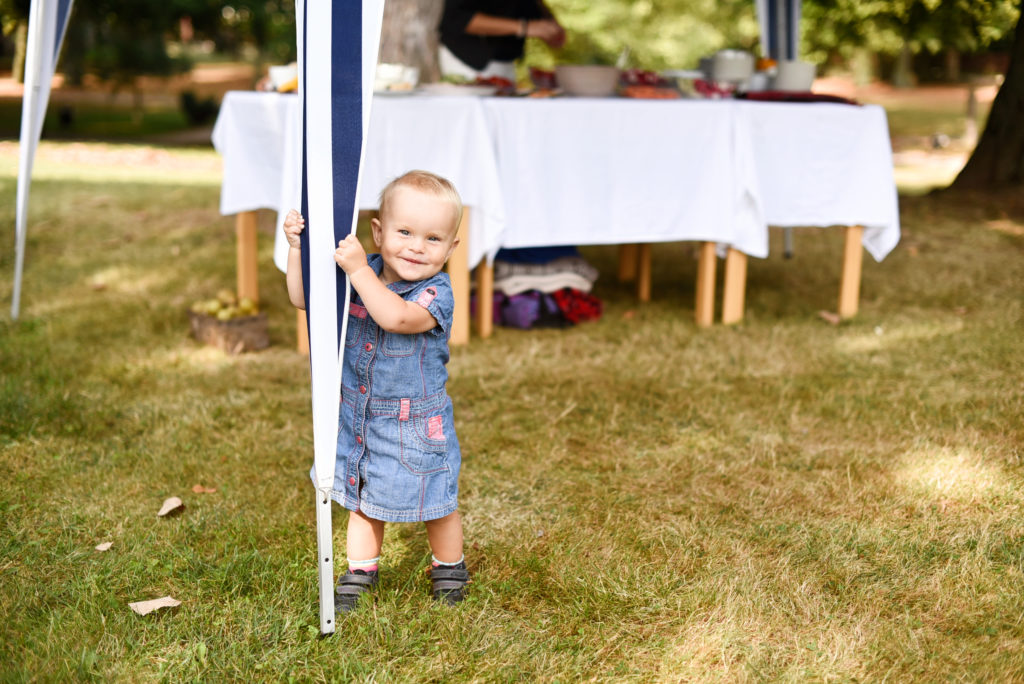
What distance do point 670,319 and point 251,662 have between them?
3.09 m

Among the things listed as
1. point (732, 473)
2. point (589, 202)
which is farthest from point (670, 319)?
point (732, 473)

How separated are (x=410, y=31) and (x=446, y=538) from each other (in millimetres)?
4043

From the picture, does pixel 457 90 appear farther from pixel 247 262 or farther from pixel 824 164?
pixel 824 164

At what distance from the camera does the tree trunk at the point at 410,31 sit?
540 centimetres

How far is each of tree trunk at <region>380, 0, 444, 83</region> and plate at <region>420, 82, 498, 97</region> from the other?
1.54m

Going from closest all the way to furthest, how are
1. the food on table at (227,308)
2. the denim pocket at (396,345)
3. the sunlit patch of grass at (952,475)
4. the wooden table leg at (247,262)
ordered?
1. the denim pocket at (396,345)
2. the sunlit patch of grass at (952,475)
3. the food on table at (227,308)
4. the wooden table leg at (247,262)

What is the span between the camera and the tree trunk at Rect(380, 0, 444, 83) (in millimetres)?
5398

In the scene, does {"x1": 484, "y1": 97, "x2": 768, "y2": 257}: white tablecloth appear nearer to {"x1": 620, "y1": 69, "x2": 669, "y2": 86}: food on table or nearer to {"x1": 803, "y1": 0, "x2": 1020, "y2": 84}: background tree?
{"x1": 620, "y1": 69, "x2": 669, "y2": 86}: food on table

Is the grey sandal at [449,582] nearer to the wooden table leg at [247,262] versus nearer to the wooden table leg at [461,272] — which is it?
the wooden table leg at [461,272]

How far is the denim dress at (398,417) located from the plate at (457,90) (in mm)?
2105

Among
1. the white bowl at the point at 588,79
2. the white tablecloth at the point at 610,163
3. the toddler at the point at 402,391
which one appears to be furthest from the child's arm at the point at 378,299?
the white bowl at the point at 588,79

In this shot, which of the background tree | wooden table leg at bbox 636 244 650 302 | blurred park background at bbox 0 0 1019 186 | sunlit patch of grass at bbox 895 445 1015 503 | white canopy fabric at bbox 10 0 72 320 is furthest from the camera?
blurred park background at bbox 0 0 1019 186

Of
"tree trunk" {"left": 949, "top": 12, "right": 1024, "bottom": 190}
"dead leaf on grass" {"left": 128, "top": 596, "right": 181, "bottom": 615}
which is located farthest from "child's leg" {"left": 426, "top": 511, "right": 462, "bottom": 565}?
"tree trunk" {"left": 949, "top": 12, "right": 1024, "bottom": 190}

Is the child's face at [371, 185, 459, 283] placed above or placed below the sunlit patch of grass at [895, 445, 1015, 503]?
above
